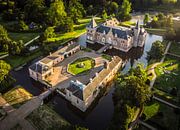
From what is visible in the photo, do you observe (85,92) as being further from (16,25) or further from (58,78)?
(16,25)

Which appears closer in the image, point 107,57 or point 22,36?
point 107,57

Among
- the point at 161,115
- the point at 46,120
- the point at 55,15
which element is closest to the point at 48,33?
the point at 55,15

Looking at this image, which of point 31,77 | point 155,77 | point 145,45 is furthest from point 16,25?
point 155,77

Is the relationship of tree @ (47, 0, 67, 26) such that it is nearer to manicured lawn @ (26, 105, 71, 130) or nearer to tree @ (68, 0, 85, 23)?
tree @ (68, 0, 85, 23)

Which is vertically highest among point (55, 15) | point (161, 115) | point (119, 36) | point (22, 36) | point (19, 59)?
point (55, 15)

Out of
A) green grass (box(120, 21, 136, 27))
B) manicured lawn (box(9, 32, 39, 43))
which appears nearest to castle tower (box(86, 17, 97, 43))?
green grass (box(120, 21, 136, 27))

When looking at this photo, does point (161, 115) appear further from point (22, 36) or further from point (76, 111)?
point (22, 36)
